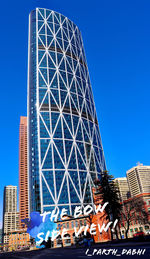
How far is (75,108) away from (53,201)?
49849 millimetres

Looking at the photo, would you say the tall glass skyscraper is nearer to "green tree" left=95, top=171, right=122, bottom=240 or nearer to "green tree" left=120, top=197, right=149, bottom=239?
"green tree" left=120, top=197, right=149, bottom=239

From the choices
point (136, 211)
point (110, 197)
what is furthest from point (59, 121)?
point (110, 197)

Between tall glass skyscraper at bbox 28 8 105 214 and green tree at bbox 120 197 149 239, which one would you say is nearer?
green tree at bbox 120 197 149 239

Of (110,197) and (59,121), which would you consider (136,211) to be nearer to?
(110,197)

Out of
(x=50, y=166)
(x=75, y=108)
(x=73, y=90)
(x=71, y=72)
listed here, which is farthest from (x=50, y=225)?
(x=71, y=72)

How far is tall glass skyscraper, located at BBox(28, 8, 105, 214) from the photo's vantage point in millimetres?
97125

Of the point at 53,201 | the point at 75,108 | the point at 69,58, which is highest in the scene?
the point at 69,58

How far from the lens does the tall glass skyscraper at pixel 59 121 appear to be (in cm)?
9712

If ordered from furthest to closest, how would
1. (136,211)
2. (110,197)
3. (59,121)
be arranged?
1. (59,121)
2. (136,211)
3. (110,197)

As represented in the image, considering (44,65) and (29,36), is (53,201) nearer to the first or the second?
(44,65)

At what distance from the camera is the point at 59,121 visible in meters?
111

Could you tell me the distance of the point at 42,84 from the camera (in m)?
117

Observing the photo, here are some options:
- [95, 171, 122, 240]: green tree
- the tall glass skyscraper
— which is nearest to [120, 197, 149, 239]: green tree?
[95, 171, 122, 240]: green tree

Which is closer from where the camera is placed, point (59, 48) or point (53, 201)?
point (53, 201)
